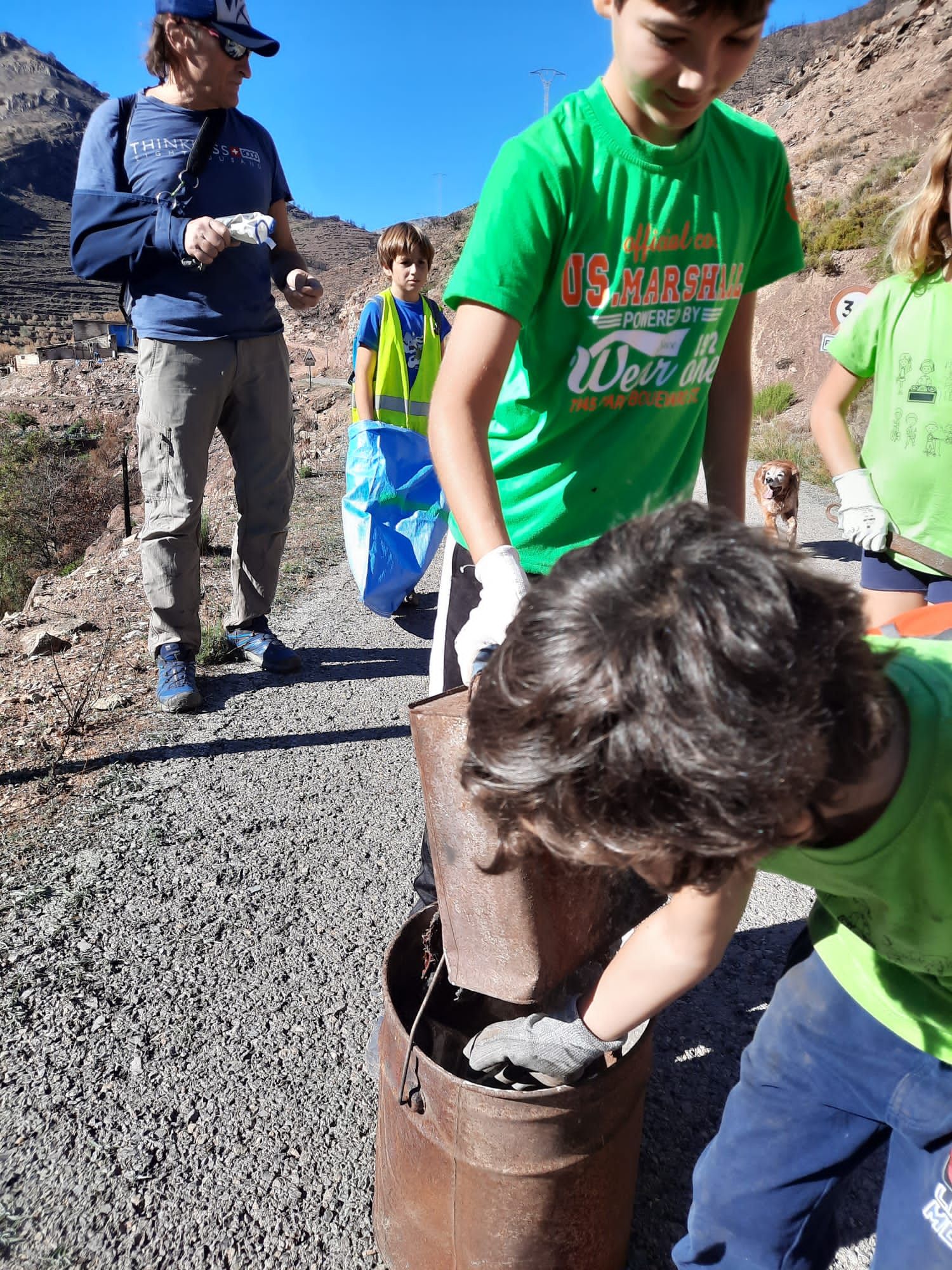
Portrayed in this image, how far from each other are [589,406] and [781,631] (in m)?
0.92

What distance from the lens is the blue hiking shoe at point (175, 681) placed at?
3.66m

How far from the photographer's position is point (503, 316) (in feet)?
4.61

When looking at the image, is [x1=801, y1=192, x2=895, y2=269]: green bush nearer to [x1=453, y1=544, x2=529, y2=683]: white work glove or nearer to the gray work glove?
[x1=453, y1=544, x2=529, y2=683]: white work glove

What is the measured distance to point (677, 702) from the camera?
0.75 metres

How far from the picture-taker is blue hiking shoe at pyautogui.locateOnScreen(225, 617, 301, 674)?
13.5 ft

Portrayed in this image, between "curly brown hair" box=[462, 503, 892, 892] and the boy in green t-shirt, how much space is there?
42cm

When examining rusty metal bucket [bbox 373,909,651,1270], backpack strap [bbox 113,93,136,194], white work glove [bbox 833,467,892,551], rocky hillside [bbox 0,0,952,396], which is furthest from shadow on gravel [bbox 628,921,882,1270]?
rocky hillside [bbox 0,0,952,396]

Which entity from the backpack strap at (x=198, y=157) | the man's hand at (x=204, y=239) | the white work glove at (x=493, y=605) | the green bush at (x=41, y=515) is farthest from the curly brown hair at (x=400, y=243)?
the green bush at (x=41, y=515)

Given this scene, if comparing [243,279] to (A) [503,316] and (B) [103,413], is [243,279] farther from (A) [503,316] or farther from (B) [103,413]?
(B) [103,413]

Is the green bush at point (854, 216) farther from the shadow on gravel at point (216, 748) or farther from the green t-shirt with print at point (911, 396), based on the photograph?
the shadow on gravel at point (216, 748)

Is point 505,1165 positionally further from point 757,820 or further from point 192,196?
point 192,196

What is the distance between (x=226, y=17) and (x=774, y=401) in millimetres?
14031

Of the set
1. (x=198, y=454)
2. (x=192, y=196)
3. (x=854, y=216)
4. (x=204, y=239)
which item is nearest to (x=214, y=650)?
(x=198, y=454)

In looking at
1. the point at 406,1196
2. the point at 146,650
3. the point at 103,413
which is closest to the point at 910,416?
the point at 406,1196
